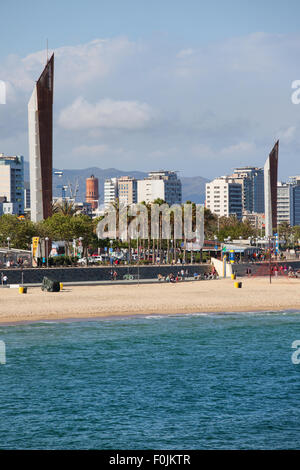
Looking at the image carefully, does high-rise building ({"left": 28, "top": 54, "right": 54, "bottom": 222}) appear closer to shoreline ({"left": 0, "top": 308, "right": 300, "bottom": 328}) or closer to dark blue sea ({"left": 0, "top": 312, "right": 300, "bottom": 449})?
shoreline ({"left": 0, "top": 308, "right": 300, "bottom": 328})

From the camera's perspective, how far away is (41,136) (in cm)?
9644

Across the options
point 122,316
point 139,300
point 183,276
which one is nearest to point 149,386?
point 122,316

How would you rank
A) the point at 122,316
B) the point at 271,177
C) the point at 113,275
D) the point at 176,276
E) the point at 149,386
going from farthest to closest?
the point at 271,177, the point at 176,276, the point at 113,275, the point at 122,316, the point at 149,386

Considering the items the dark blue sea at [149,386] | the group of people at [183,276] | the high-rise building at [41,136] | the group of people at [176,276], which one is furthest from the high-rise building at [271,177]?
the dark blue sea at [149,386]

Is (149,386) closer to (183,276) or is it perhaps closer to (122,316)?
(122,316)

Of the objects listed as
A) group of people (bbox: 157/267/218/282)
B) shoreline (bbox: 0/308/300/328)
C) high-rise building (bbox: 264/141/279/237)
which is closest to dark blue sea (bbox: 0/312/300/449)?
shoreline (bbox: 0/308/300/328)

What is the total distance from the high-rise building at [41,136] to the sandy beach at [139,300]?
30.9m

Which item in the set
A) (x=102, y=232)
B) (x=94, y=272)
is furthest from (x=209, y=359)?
(x=102, y=232)

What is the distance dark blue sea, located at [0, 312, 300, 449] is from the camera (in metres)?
24.2

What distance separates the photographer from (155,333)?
148 feet

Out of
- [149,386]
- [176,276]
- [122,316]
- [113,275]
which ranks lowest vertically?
[149,386]

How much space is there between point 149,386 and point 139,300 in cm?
2712

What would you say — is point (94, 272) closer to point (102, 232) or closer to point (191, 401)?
point (102, 232)
